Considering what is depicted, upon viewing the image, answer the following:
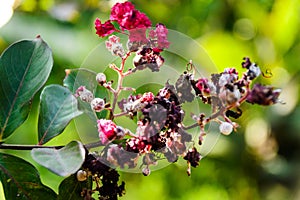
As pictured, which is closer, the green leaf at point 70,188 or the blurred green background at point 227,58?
the green leaf at point 70,188

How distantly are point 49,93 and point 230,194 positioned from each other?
1.27m

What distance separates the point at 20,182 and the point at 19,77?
0.47 ft

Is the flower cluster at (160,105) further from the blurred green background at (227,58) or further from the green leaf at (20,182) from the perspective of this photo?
the blurred green background at (227,58)

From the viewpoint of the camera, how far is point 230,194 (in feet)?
6.08

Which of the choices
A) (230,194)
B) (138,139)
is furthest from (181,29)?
(138,139)

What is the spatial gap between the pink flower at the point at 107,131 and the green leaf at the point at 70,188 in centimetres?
8

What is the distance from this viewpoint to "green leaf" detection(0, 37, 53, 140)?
70 cm

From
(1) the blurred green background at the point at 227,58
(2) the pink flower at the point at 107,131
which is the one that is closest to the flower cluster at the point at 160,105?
(2) the pink flower at the point at 107,131

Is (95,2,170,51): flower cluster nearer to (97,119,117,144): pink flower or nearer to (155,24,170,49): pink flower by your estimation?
(155,24,170,49): pink flower

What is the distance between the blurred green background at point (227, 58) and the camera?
67.4 inches

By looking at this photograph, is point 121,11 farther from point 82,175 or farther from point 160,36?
point 82,175

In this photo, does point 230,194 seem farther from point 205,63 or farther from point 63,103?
point 63,103

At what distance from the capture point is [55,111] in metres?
0.69

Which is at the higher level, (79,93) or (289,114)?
(79,93)
